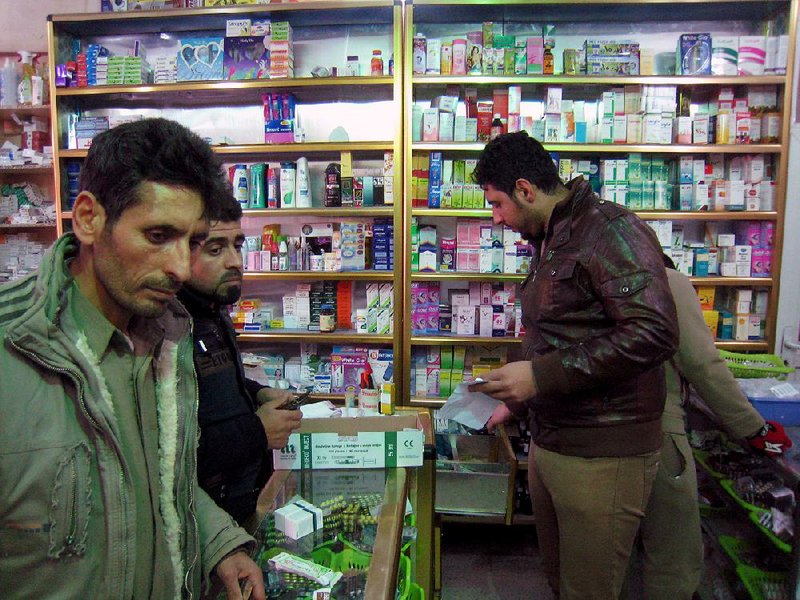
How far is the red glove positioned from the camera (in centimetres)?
217

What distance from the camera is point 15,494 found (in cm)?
86

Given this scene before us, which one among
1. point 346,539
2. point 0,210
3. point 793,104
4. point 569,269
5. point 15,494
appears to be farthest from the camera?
point 0,210

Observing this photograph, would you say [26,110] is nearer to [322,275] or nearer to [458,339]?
[322,275]

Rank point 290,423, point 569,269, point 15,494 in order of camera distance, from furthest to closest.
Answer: point 569,269
point 290,423
point 15,494

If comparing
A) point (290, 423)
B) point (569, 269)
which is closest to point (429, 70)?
point (569, 269)

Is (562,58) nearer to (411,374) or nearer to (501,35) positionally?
(501,35)

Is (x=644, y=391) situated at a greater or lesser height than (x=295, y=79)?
lesser

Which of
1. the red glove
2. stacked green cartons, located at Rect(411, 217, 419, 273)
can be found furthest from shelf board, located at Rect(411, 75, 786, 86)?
the red glove

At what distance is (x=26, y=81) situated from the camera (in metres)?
4.00

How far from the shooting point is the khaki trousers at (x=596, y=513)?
1.87 metres

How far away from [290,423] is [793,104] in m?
3.54

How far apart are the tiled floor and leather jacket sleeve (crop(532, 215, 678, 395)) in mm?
1797

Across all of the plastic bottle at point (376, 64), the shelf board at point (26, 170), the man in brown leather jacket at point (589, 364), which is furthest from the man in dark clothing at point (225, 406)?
the shelf board at point (26, 170)

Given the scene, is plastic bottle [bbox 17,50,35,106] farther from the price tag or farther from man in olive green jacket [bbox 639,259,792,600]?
the price tag
